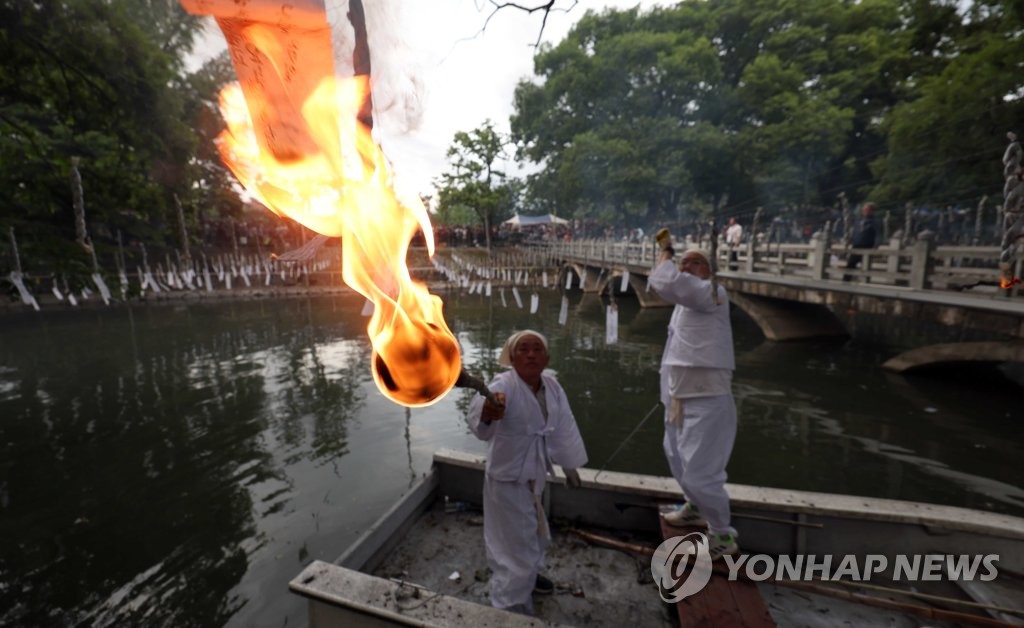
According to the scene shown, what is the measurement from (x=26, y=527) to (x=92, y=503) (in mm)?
711

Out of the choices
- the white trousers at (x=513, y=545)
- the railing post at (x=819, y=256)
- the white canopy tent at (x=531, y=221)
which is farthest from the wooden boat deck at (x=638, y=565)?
the white canopy tent at (x=531, y=221)

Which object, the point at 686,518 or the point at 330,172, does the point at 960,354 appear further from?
the point at 330,172

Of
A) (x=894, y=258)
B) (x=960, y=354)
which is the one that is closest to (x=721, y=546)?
(x=960, y=354)

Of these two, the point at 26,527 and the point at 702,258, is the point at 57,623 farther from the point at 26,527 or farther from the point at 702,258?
the point at 702,258

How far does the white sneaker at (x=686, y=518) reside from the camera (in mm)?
3980

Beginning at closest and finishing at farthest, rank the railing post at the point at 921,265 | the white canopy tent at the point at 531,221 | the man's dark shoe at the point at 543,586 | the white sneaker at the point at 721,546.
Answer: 1. the white sneaker at the point at 721,546
2. the man's dark shoe at the point at 543,586
3. the railing post at the point at 921,265
4. the white canopy tent at the point at 531,221

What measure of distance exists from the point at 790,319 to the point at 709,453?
15.9 metres

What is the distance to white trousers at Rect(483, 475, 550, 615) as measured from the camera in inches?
126

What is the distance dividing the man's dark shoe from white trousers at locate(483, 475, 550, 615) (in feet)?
1.47

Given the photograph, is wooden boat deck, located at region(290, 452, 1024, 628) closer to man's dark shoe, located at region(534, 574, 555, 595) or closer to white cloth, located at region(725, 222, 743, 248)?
man's dark shoe, located at region(534, 574, 555, 595)

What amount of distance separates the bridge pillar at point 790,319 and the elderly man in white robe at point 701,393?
14901mm

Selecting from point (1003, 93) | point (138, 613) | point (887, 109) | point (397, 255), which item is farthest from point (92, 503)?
point (887, 109)

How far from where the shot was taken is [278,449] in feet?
28.1

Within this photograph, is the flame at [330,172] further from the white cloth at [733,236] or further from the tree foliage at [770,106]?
the tree foliage at [770,106]
